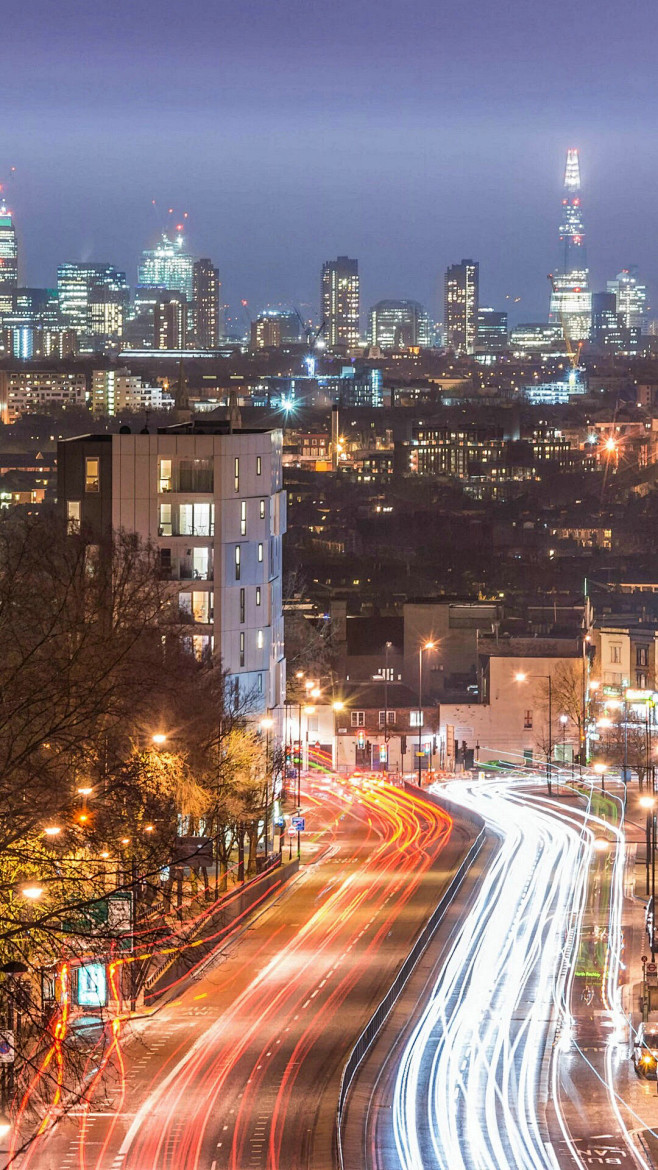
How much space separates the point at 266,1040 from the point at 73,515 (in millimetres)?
14724

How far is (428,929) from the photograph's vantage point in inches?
965

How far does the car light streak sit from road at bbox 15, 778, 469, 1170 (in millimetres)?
628

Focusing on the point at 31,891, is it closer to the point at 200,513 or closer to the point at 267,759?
the point at 267,759

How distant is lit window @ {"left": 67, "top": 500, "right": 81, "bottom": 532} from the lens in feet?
106

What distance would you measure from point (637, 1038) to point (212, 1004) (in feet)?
12.3

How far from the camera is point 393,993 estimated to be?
69.5ft

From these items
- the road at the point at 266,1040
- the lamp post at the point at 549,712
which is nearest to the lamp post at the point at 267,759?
the road at the point at 266,1040

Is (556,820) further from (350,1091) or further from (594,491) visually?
(594,491)

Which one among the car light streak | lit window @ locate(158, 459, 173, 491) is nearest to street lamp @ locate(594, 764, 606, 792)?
the car light streak

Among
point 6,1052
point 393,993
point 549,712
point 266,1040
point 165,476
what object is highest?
point 165,476

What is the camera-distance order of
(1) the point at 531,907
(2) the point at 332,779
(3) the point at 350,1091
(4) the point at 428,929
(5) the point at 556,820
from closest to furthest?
1. (3) the point at 350,1091
2. (4) the point at 428,929
3. (1) the point at 531,907
4. (5) the point at 556,820
5. (2) the point at 332,779

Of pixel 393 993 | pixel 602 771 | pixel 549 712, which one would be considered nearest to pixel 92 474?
pixel 602 771

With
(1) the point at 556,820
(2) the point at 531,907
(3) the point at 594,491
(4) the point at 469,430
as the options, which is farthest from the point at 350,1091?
(4) the point at 469,430

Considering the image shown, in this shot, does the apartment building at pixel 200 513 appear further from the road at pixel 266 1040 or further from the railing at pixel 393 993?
the railing at pixel 393 993
